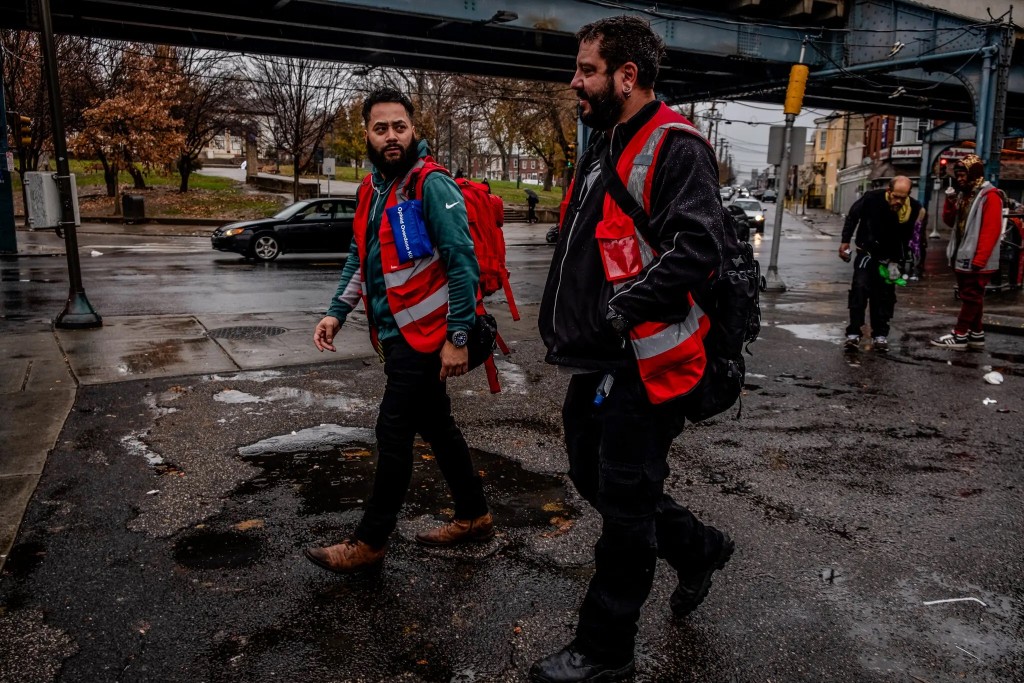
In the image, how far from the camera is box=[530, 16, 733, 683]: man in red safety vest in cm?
232

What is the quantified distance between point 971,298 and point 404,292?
7.54m

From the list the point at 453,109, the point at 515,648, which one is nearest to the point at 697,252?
the point at 515,648

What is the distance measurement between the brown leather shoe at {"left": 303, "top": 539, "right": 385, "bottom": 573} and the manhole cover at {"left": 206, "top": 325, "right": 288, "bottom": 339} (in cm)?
555

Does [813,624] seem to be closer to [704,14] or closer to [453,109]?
[704,14]

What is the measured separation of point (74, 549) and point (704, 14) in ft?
60.7

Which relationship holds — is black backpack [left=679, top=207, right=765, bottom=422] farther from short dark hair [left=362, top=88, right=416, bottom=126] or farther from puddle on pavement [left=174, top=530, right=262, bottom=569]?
puddle on pavement [left=174, top=530, right=262, bottom=569]

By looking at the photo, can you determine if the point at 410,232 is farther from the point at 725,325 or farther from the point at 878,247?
the point at 878,247

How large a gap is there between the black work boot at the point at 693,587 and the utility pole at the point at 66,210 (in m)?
7.97

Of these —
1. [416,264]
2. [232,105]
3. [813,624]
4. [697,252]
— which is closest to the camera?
[697,252]

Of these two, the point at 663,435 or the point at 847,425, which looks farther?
the point at 847,425

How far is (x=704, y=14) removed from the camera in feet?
61.4

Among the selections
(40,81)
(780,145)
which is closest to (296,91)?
(40,81)

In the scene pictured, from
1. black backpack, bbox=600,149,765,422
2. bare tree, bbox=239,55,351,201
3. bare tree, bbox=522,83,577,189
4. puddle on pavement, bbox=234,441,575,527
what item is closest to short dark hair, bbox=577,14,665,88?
black backpack, bbox=600,149,765,422

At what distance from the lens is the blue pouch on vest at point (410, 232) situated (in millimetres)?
3135
